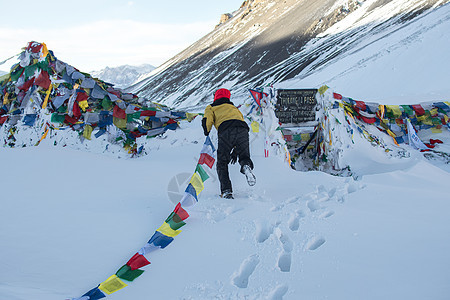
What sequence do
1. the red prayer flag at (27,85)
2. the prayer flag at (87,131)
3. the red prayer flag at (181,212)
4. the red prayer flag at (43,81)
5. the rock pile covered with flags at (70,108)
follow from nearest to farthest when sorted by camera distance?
the red prayer flag at (181,212), the prayer flag at (87,131), the rock pile covered with flags at (70,108), the red prayer flag at (43,81), the red prayer flag at (27,85)

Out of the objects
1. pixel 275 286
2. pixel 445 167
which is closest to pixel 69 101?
pixel 275 286

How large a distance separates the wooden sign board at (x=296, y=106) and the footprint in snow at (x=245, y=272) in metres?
4.79

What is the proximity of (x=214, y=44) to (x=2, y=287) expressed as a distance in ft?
191

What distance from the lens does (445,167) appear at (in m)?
6.69

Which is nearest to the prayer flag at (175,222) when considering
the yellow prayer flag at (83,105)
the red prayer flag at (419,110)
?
the yellow prayer flag at (83,105)

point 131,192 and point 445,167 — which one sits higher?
point 131,192

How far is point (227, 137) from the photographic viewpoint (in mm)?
3998

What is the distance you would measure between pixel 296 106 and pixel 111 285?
565cm

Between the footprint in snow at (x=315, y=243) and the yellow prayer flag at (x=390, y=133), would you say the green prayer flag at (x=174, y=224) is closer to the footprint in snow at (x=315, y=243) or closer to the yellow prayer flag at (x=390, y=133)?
the footprint in snow at (x=315, y=243)

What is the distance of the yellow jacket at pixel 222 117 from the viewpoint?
13.3 ft

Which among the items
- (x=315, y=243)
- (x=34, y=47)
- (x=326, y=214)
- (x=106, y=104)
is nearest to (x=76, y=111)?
(x=106, y=104)

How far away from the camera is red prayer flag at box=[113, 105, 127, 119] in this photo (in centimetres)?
671

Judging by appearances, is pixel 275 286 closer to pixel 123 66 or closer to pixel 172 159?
pixel 172 159

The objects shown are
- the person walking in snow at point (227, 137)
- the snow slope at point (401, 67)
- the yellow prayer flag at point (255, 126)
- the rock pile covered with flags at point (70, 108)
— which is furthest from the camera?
the snow slope at point (401, 67)
